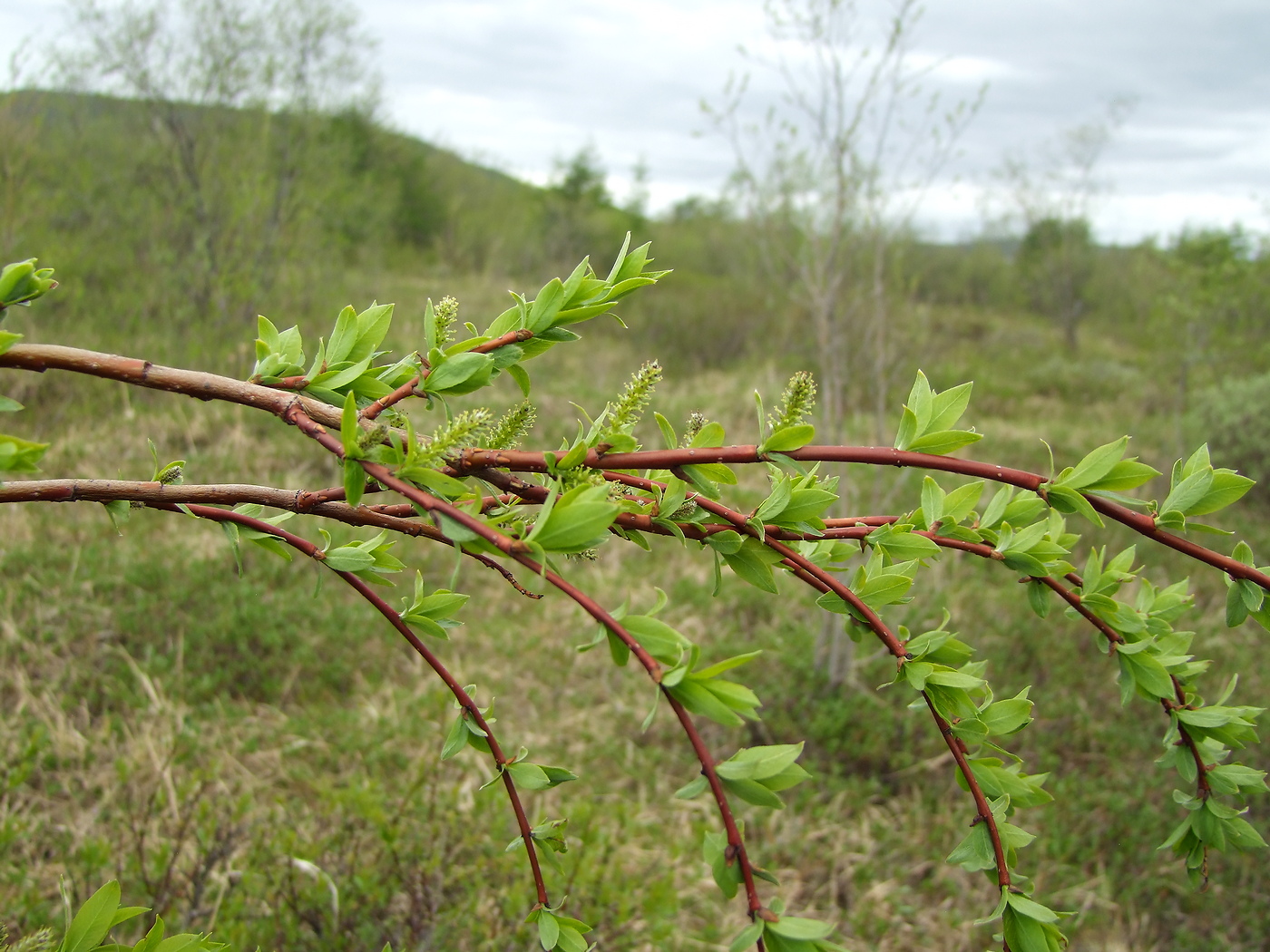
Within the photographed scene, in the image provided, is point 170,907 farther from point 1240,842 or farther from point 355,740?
point 1240,842

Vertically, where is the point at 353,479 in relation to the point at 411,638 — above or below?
above

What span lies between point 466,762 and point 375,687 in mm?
751

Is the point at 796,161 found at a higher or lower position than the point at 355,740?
higher

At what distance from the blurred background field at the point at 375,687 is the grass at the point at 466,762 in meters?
0.02

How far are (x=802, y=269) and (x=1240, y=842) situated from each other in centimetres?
374

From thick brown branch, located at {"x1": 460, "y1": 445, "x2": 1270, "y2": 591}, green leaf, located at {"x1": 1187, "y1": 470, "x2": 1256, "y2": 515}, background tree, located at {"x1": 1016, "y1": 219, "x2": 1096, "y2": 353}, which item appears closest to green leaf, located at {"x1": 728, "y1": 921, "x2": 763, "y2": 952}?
thick brown branch, located at {"x1": 460, "y1": 445, "x2": 1270, "y2": 591}

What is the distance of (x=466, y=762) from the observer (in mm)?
3459

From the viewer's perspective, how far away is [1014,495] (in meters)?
0.91

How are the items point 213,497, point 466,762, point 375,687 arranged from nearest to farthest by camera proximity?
1. point 213,497
2. point 466,762
3. point 375,687

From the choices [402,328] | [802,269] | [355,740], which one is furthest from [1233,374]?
[355,740]

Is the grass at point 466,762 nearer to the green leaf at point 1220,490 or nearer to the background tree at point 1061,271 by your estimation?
the green leaf at point 1220,490

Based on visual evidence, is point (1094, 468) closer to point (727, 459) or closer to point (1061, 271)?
point (727, 459)

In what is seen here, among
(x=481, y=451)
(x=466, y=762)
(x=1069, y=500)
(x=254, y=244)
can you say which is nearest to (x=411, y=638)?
(x=481, y=451)

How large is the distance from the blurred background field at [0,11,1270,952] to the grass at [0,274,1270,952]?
0.06ft
